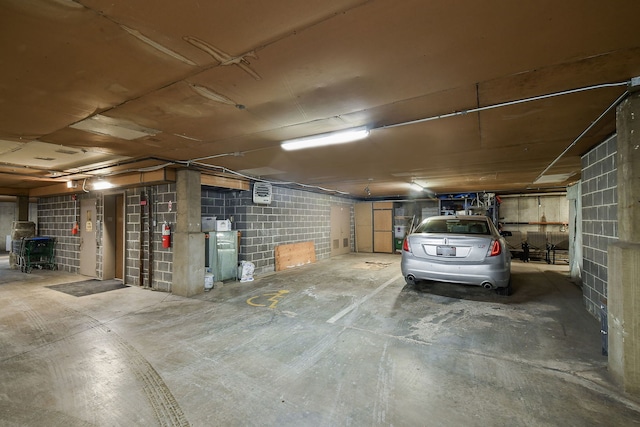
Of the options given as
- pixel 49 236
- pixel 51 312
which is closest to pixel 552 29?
pixel 51 312

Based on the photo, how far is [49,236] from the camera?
27.5 feet

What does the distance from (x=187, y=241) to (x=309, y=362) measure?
355 centimetres

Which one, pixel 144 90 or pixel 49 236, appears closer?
pixel 144 90

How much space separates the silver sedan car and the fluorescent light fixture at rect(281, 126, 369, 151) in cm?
221

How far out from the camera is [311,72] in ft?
6.22

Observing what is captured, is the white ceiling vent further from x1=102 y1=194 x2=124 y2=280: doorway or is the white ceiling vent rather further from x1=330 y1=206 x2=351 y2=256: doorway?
x1=330 y1=206 x2=351 y2=256: doorway

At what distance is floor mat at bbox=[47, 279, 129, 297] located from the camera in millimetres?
5430

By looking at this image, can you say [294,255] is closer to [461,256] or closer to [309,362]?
[461,256]

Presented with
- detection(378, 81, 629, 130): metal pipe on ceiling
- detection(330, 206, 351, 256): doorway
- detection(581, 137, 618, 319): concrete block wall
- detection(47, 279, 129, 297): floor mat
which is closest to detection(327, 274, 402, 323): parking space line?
detection(378, 81, 629, 130): metal pipe on ceiling

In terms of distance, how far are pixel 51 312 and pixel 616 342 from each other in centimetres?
689

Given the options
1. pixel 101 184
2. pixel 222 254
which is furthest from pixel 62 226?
pixel 222 254

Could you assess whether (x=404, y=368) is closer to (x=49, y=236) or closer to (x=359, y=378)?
(x=359, y=378)

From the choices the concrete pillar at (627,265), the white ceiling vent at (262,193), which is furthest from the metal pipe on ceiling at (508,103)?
the white ceiling vent at (262,193)

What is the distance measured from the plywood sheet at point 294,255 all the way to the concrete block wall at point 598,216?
6.11 m
